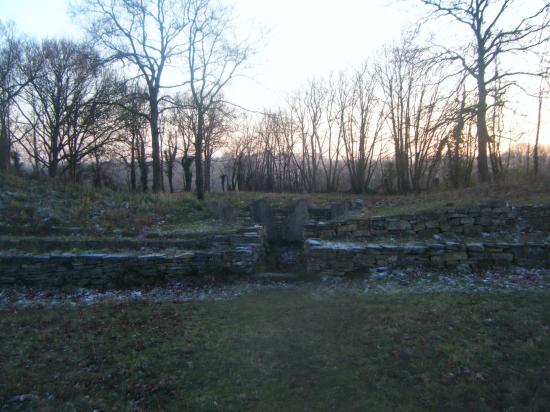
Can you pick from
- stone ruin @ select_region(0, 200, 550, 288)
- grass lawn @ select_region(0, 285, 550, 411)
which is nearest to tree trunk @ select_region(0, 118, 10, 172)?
stone ruin @ select_region(0, 200, 550, 288)

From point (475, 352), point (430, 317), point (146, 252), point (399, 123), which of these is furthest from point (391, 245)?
point (399, 123)

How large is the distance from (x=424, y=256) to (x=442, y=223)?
215cm

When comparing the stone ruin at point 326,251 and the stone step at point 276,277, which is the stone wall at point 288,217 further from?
the stone step at point 276,277

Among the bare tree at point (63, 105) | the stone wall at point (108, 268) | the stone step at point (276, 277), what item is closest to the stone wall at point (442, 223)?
the stone step at point (276, 277)

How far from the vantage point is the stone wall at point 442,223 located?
8188 millimetres

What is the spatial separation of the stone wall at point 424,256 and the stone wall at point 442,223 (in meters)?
1.28

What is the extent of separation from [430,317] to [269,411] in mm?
2556

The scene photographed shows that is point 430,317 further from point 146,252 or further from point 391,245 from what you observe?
point 146,252

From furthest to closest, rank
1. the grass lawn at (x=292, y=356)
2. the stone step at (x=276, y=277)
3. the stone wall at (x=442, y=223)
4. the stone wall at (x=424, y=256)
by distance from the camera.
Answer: the stone wall at (x=442, y=223), the stone step at (x=276, y=277), the stone wall at (x=424, y=256), the grass lawn at (x=292, y=356)

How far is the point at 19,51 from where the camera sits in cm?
2069

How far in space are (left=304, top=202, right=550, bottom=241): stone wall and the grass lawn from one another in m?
3.24

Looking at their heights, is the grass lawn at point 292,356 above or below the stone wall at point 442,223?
below

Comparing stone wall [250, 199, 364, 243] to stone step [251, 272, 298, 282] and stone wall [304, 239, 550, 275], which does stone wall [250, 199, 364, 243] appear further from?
stone wall [304, 239, 550, 275]

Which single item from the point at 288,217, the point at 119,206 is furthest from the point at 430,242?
the point at 119,206
